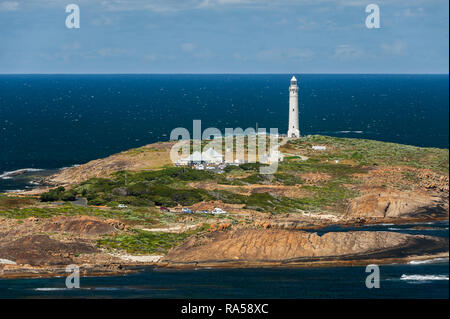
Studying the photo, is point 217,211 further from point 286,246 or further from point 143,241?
Result: point 286,246

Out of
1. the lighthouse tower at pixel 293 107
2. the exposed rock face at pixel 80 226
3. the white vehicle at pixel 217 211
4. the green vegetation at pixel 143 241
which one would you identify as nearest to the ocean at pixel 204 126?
the green vegetation at pixel 143 241

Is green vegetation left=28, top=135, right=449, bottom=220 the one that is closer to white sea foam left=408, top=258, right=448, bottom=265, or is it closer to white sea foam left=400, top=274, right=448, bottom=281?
white sea foam left=408, top=258, right=448, bottom=265

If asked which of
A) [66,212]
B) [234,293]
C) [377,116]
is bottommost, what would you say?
[234,293]
